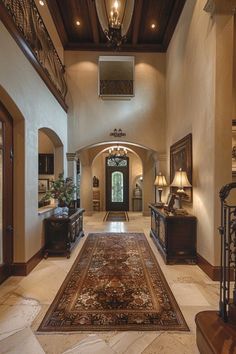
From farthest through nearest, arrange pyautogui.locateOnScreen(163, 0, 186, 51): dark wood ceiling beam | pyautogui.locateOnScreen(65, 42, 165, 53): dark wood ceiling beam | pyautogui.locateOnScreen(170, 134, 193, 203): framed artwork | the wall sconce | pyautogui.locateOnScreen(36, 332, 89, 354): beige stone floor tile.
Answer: the wall sconce → pyautogui.locateOnScreen(65, 42, 165, 53): dark wood ceiling beam → pyautogui.locateOnScreen(163, 0, 186, 51): dark wood ceiling beam → pyautogui.locateOnScreen(170, 134, 193, 203): framed artwork → pyautogui.locateOnScreen(36, 332, 89, 354): beige stone floor tile

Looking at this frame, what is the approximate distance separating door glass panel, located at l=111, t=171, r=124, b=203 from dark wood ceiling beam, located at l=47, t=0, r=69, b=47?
25.5ft

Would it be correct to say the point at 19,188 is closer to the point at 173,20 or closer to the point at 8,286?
the point at 8,286

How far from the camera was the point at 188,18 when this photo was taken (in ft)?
15.8

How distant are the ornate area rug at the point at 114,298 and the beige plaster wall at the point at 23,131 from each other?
2.99 ft

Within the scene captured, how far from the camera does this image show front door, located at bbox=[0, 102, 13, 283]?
11.3ft

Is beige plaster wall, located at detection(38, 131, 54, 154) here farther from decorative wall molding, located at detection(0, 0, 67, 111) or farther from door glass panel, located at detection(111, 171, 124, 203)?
door glass panel, located at detection(111, 171, 124, 203)

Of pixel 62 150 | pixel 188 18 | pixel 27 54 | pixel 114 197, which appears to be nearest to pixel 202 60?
pixel 188 18

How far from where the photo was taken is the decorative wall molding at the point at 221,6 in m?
3.39

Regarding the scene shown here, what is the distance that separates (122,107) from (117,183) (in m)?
6.87

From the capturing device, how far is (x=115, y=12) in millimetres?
2566

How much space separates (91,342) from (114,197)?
1138 cm

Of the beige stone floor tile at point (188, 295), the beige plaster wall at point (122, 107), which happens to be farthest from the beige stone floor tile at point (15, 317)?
the beige plaster wall at point (122, 107)

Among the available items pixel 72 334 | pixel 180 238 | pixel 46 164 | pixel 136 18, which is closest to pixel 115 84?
pixel 136 18

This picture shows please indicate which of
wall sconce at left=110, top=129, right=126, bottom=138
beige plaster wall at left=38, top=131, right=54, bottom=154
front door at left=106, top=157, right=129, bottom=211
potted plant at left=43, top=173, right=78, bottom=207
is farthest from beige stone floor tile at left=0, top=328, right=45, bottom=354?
front door at left=106, top=157, right=129, bottom=211
